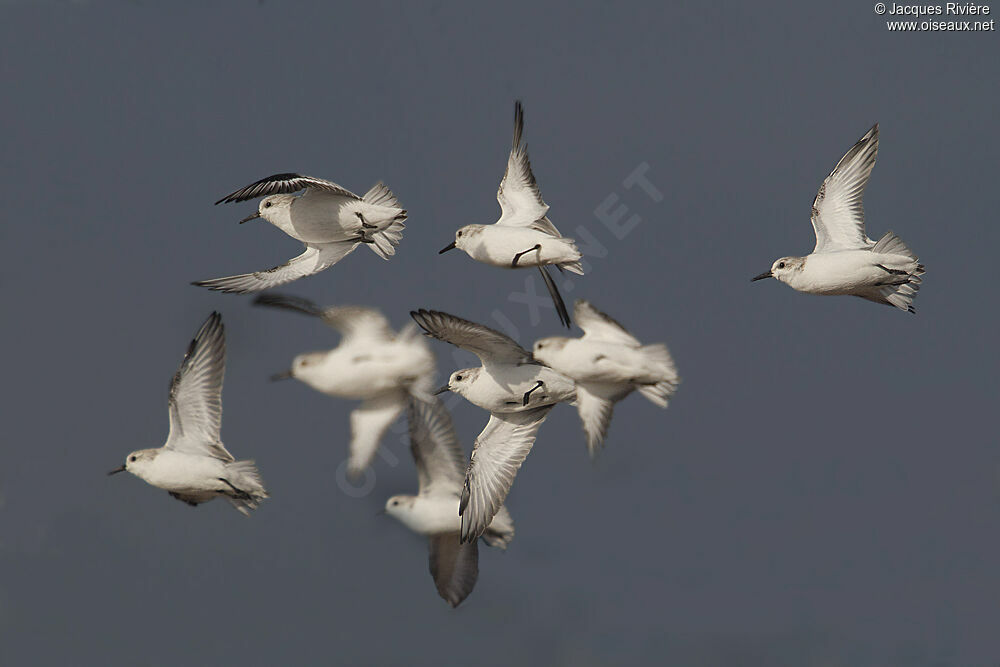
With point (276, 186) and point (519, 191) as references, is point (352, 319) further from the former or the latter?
point (519, 191)

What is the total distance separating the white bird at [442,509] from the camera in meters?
17.1

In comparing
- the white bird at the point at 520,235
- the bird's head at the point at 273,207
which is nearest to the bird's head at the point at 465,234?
the white bird at the point at 520,235

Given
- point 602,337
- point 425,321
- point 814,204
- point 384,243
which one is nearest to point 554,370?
point 602,337

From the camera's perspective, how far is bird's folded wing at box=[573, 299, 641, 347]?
12.7 m

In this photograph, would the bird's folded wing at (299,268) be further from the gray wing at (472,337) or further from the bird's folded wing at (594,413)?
the bird's folded wing at (594,413)

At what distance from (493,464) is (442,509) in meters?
3.46

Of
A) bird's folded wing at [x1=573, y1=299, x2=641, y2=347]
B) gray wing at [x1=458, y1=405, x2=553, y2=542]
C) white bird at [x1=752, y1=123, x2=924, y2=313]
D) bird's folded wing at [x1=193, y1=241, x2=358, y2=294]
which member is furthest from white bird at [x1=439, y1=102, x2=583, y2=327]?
white bird at [x1=752, y1=123, x2=924, y2=313]

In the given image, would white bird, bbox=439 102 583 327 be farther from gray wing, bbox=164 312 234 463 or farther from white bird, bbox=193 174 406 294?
gray wing, bbox=164 312 234 463

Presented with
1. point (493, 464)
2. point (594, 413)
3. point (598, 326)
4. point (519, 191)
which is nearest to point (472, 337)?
point (598, 326)

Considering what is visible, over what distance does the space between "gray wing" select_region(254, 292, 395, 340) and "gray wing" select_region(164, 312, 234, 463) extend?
2.96 metres

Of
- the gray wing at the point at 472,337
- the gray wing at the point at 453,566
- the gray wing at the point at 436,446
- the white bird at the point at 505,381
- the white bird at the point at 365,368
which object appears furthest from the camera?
the gray wing at the point at 436,446

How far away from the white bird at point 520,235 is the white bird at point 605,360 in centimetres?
102

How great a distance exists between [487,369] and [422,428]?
391cm

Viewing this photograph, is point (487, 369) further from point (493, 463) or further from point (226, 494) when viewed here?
point (226, 494)
